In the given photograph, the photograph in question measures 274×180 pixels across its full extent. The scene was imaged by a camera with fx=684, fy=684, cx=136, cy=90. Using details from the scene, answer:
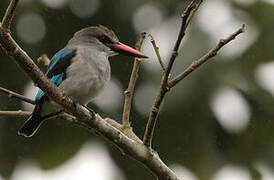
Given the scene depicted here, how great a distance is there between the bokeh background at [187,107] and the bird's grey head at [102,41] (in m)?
1.57

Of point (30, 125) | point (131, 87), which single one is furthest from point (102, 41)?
point (131, 87)

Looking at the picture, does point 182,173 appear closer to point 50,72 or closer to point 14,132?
point 14,132

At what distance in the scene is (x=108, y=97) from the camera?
7547mm

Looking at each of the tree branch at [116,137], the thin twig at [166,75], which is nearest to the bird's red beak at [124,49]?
the tree branch at [116,137]

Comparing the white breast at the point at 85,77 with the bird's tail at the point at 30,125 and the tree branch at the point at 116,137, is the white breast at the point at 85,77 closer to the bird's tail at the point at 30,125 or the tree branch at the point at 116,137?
the bird's tail at the point at 30,125

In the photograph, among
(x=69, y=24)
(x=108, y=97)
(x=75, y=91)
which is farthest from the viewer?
(x=69, y=24)

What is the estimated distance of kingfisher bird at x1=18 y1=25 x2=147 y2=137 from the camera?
432 centimetres

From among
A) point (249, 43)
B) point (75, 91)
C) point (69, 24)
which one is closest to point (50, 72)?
point (75, 91)

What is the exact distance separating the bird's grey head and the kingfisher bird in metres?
0.03

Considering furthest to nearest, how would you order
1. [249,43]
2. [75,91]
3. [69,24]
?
1. [69,24]
2. [249,43]
3. [75,91]

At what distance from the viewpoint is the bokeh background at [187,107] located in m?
6.69

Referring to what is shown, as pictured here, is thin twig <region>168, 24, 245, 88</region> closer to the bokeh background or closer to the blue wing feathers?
the blue wing feathers

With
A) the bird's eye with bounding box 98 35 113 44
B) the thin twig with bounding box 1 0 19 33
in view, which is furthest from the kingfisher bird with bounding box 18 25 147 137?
the thin twig with bounding box 1 0 19 33

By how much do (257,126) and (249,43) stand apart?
35.5 inches
